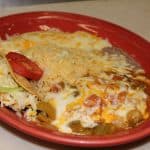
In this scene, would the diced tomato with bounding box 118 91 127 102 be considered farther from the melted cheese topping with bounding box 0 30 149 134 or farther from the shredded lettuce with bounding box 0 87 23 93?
the shredded lettuce with bounding box 0 87 23 93

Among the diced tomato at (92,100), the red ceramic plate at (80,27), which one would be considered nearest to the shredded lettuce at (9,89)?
the diced tomato at (92,100)

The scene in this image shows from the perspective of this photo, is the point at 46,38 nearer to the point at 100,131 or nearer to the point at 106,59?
the point at 106,59

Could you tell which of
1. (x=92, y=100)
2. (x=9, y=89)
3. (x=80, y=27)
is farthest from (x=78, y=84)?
(x=80, y=27)

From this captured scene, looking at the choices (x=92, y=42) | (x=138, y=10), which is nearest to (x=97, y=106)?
(x=92, y=42)

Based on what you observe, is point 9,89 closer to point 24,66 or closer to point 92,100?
point 24,66

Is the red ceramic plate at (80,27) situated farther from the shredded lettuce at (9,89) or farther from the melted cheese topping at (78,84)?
the shredded lettuce at (9,89)

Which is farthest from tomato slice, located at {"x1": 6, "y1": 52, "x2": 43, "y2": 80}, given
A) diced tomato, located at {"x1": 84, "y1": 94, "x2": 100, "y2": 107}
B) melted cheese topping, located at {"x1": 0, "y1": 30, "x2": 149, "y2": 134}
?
diced tomato, located at {"x1": 84, "y1": 94, "x2": 100, "y2": 107}
